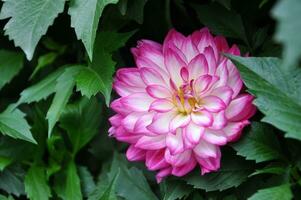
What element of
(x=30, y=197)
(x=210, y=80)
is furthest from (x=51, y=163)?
(x=210, y=80)

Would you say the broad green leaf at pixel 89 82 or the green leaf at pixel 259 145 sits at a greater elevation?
the broad green leaf at pixel 89 82

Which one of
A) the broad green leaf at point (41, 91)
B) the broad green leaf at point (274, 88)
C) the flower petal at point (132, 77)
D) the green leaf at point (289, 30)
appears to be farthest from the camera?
the broad green leaf at point (41, 91)

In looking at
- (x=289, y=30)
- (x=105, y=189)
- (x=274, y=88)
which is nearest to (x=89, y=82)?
(x=105, y=189)

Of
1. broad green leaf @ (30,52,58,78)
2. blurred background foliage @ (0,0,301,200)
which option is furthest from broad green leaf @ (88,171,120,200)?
broad green leaf @ (30,52,58,78)

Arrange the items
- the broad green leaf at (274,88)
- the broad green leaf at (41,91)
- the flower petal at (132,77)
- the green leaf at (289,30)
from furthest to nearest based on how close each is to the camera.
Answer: the broad green leaf at (41,91) → the flower petal at (132,77) → the broad green leaf at (274,88) → the green leaf at (289,30)

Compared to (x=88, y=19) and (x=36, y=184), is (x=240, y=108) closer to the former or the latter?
(x=88, y=19)


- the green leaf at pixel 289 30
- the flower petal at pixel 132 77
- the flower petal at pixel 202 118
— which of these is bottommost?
the flower petal at pixel 202 118

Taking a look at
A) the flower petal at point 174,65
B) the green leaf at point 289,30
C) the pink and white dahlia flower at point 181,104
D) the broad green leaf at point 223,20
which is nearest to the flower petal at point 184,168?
the pink and white dahlia flower at point 181,104

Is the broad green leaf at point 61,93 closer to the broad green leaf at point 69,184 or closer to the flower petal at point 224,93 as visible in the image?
the broad green leaf at point 69,184
